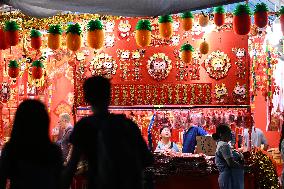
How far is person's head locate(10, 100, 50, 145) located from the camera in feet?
11.0

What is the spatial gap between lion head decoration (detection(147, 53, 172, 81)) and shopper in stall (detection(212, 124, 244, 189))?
3.56m

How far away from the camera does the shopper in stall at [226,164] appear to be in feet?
23.4

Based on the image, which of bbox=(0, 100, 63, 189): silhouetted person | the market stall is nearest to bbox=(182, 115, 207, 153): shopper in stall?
the market stall

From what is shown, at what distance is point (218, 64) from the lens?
34.6ft

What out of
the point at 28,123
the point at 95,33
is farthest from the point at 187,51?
the point at 28,123

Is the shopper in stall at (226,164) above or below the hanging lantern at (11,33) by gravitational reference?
below

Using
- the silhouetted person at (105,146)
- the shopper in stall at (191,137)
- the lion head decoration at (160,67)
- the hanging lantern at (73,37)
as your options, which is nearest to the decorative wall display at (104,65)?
the lion head decoration at (160,67)

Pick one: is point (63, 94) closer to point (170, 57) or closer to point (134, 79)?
point (134, 79)

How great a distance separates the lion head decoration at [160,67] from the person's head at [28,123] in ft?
24.4

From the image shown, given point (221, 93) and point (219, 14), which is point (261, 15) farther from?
point (221, 93)

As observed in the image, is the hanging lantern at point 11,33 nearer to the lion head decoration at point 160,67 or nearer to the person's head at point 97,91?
the lion head decoration at point 160,67

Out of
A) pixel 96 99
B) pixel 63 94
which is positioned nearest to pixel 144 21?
pixel 63 94

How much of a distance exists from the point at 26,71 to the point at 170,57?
137 inches

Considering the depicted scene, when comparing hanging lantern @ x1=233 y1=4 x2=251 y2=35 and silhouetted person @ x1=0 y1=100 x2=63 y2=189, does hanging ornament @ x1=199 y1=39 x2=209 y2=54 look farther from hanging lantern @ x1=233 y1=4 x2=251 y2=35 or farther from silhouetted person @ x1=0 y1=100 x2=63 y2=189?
silhouetted person @ x1=0 y1=100 x2=63 y2=189
